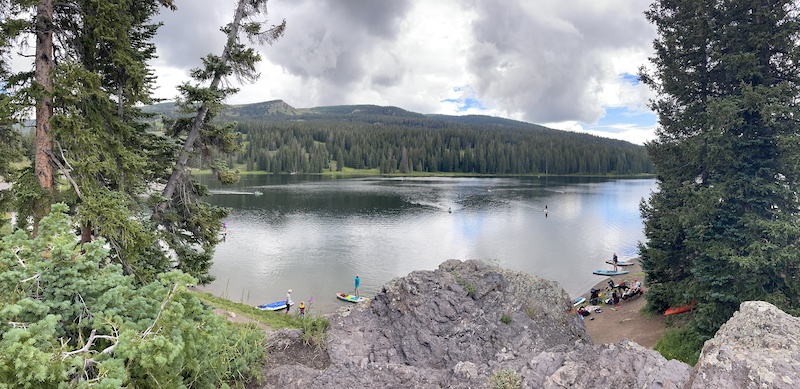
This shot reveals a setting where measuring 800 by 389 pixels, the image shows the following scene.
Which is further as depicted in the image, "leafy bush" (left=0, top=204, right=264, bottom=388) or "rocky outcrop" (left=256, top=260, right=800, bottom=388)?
"rocky outcrop" (left=256, top=260, right=800, bottom=388)

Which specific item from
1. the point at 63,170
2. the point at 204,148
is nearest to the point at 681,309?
the point at 204,148

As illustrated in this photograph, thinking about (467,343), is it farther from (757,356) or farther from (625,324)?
(625,324)

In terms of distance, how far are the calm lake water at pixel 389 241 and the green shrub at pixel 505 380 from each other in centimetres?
1890

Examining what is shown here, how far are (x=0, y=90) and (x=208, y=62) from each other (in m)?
4.08

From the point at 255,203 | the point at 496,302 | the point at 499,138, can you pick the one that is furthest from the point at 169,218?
the point at 499,138

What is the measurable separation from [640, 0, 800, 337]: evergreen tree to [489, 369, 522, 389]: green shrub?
10601 millimetres

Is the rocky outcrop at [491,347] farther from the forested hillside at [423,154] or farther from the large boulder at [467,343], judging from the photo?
the forested hillside at [423,154]

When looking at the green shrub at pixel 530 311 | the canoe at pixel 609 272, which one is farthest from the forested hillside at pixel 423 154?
the green shrub at pixel 530 311

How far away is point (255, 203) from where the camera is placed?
202 feet

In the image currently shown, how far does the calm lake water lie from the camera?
2786cm

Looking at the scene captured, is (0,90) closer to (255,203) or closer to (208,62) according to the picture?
(208,62)

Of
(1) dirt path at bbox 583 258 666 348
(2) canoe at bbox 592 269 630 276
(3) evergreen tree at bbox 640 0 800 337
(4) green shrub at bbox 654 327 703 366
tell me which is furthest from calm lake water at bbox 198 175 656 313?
(3) evergreen tree at bbox 640 0 800 337

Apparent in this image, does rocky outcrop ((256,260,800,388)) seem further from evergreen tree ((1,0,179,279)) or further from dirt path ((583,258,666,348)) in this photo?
dirt path ((583,258,666,348))

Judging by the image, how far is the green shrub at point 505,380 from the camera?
4.46 metres
